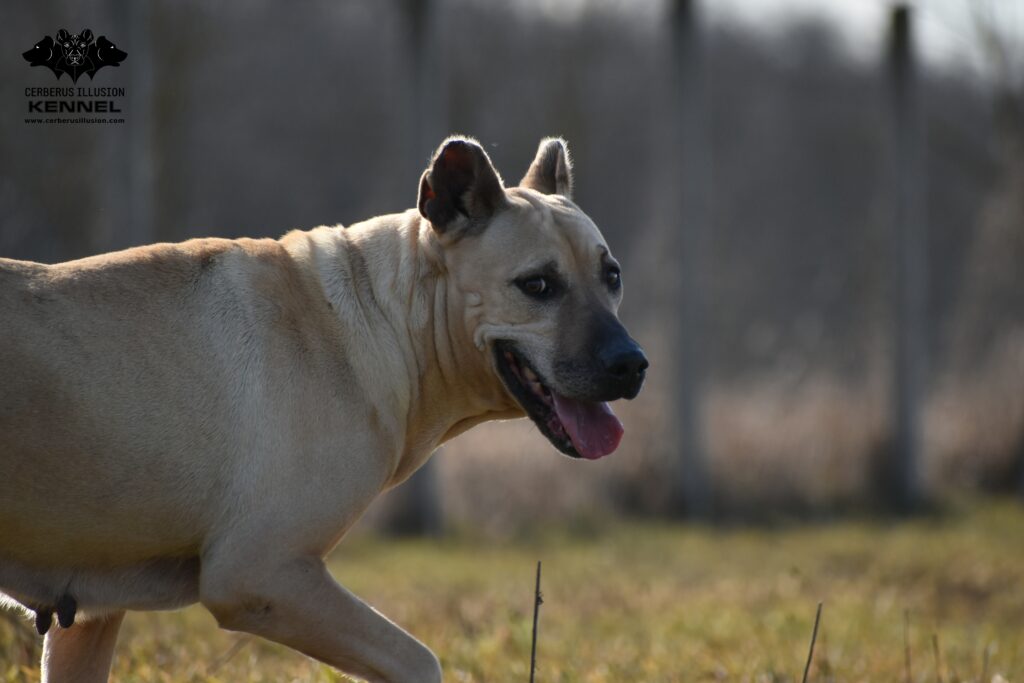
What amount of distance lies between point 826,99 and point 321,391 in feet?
63.9

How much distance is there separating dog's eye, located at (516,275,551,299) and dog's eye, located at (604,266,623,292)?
264mm

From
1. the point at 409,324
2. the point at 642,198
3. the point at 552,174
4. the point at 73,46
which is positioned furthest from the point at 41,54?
the point at 642,198

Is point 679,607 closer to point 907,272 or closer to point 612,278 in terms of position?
point 612,278

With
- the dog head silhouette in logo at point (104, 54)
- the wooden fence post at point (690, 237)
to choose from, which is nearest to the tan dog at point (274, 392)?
the dog head silhouette in logo at point (104, 54)

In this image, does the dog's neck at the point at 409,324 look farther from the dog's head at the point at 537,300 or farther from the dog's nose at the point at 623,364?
the dog's nose at the point at 623,364

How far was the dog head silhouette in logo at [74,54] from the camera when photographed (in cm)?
547

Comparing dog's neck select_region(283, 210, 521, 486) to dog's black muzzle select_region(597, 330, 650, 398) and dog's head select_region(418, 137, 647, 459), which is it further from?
dog's black muzzle select_region(597, 330, 650, 398)

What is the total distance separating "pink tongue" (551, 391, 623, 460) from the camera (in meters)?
3.95

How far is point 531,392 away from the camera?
401 cm

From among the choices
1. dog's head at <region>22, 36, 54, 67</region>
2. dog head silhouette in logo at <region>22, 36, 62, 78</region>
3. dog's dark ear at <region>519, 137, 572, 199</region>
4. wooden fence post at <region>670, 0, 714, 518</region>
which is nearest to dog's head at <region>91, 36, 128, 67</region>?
dog head silhouette in logo at <region>22, 36, 62, 78</region>

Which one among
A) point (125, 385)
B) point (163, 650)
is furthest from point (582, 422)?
point (163, 650)

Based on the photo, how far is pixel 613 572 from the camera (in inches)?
336

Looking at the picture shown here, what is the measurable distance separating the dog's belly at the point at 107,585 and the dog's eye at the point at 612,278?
1.63 meters

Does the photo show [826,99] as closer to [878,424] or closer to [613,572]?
[878,424]
